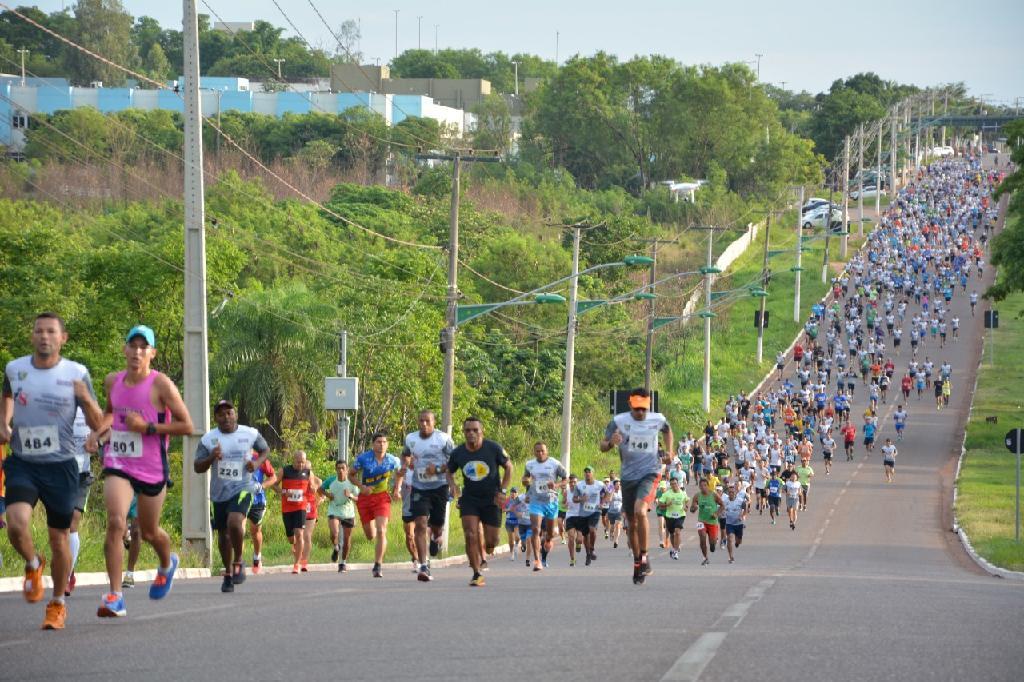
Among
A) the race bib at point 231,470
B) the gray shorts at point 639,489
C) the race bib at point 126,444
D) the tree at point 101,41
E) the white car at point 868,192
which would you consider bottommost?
the gray shorts at point 639,489

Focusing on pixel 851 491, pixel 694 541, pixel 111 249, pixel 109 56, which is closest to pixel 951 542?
pixel 694 541

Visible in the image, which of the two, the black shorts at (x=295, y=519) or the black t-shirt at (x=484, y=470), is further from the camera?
the black shorts at (x=295, y=519)

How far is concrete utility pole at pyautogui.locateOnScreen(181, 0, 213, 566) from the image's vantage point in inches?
968

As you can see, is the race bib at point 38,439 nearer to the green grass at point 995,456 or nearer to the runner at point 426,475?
the runner at point 426,475

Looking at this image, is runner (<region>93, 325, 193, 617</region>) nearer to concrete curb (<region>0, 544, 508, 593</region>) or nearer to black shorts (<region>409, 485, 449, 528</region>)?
concrete curb (<region>0, 544, 508, 593</region>)

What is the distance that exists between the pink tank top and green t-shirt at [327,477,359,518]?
11816 millimetres

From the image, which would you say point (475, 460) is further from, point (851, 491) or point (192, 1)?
point (851, 491)

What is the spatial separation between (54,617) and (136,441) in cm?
127

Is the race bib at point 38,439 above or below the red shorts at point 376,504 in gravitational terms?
above

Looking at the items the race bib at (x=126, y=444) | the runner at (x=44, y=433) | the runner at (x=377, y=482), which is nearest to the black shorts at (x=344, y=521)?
the runner at (x=377, y=482)

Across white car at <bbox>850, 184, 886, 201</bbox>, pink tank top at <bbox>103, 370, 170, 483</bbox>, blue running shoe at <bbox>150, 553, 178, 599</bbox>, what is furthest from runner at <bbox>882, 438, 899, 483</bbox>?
white car at <bbox>850, 184, 886, 201</bbox>

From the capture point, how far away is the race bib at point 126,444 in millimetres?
11391

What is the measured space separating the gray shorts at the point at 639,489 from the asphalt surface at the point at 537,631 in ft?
2.76

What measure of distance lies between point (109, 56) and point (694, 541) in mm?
129479
